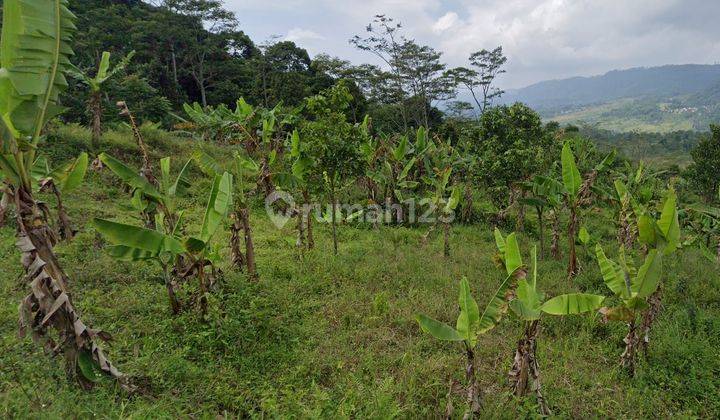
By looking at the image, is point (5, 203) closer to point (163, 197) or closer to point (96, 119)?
point (163, 197)

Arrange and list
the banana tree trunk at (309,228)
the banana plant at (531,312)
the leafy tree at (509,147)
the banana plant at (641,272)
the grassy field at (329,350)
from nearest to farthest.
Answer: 1. the banana plant at (531,312)
2. the grassy field at (329,350)
3. the banana plant at (641,272)
4. the banana tree trunk at (309,228)
5. the leafy tree at (509,147)

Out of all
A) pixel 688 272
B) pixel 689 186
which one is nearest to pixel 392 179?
pixel 688 272

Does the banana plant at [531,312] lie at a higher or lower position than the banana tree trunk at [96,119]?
lower

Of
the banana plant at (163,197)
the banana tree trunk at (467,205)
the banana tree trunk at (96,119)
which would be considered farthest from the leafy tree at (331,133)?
the banana tree trunk at (96,119)

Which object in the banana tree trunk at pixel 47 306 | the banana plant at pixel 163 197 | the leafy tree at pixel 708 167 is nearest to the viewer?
the banana tree trunk at pixel 47 306

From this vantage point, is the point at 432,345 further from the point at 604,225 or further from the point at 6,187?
the point at 604,225

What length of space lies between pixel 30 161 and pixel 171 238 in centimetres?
134

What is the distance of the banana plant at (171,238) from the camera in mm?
3818

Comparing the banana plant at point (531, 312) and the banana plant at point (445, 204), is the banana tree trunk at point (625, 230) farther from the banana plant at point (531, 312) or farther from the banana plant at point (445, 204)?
the banana plant at point (531, 312)

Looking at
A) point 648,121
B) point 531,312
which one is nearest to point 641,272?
point 531,312

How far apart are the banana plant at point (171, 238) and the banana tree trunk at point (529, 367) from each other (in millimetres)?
3431

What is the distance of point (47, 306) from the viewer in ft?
10.8

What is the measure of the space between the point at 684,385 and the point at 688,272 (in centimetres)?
477

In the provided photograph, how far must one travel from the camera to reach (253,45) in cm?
3616
